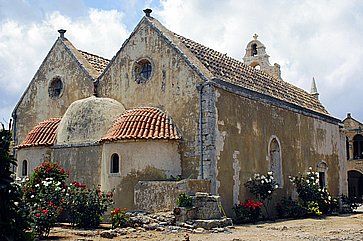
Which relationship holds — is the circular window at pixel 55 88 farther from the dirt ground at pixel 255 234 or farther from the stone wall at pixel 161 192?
the dirt ground at pixel 255 234

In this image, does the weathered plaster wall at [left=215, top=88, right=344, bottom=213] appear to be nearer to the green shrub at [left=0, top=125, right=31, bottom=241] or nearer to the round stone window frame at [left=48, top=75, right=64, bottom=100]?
the round stone window frame at [left=48, top=75, right=64, bottom=100]

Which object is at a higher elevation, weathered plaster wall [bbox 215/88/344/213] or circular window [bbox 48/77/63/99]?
circular window [bbox 48/77/63/99]

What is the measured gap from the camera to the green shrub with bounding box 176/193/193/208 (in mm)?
17562

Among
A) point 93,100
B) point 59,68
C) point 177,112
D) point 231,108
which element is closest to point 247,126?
point 231,108

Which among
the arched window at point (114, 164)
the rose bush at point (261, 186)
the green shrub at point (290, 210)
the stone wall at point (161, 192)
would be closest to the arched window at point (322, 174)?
the green shrub at point (290, 210)

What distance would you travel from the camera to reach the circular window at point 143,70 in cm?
2289

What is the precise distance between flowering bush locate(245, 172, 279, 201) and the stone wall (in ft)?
12.4

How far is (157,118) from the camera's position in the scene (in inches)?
827

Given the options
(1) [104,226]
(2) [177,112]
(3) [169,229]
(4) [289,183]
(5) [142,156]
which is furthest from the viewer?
(4) [289,183]

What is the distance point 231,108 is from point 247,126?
1.59 metres

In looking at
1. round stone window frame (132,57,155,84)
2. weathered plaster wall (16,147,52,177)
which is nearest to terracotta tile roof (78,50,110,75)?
round stone window frame (132,57,155,84)

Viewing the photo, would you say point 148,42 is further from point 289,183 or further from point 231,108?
point 289,183

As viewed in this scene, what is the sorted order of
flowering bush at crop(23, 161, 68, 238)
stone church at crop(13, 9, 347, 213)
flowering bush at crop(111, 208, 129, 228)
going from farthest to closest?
stone church at crop(13, 9, 347, 213)
flowering bush at crop(111, 208, 129, 228)
flowering bush at crop(23, 161, 68, 238)

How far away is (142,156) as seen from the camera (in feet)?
65.3
